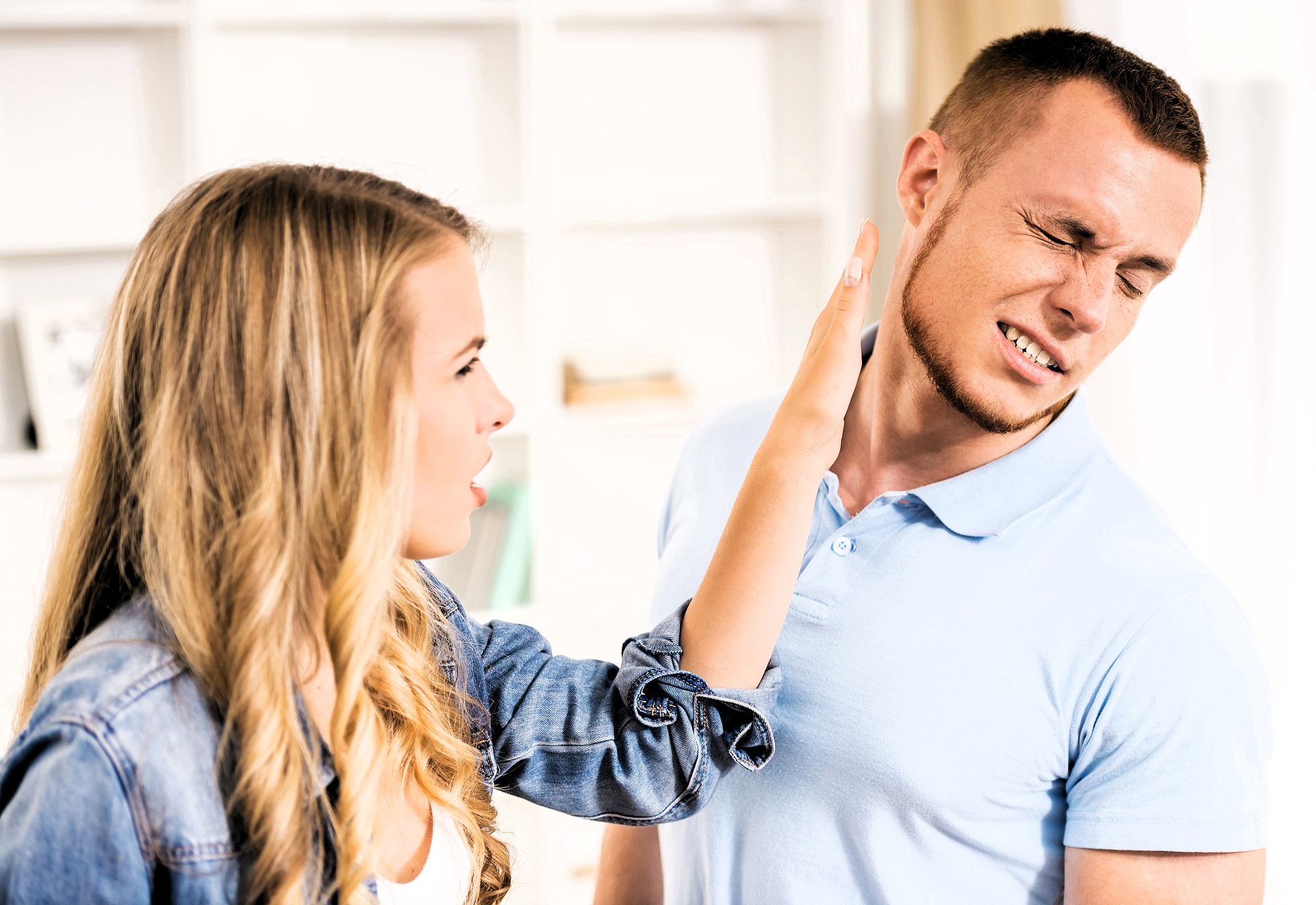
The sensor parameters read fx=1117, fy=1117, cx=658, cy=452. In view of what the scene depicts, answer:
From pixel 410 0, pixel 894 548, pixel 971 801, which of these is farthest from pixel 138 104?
pixel 971 801

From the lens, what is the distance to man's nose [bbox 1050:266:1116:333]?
1131 millimetres

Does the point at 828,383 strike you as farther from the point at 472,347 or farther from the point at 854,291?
the point at 472,347

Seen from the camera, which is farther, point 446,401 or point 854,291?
point 854,291

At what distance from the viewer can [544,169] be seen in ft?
8.45

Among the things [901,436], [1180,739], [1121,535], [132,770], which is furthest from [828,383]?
[132,770]

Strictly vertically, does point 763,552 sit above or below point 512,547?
above

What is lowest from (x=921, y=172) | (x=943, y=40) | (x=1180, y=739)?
(x=1180, y=739)

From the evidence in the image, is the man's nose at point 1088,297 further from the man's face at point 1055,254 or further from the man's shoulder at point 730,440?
the man's shoulder at point 730,440

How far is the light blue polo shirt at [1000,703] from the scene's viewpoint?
38.9 inches

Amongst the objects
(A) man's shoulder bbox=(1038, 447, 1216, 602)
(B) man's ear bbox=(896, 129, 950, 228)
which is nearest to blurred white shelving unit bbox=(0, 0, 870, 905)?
(B) man's ear bbox=(896, 129, 950, 228)

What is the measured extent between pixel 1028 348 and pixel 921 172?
11.1 inches

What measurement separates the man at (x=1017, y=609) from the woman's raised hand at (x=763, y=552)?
0.42 feet

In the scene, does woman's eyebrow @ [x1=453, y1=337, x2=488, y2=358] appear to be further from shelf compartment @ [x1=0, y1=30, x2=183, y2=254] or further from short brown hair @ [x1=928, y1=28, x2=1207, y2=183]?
shelf compartment @ [x1=0, y1=30, x2=183, y2=254]

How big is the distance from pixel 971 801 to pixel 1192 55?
130 centimetres
